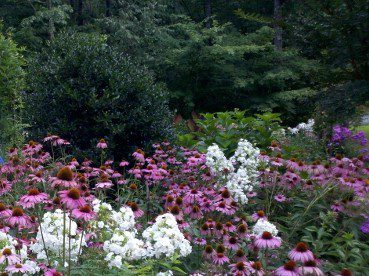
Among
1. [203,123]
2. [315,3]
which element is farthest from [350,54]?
[203,123]

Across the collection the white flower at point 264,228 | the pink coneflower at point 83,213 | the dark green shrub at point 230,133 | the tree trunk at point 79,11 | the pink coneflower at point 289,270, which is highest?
the tree trunk at point 79,11

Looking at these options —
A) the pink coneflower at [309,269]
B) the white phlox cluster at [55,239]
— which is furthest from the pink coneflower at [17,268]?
the pink coneflower at [309,269]

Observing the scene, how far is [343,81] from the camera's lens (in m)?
6.50

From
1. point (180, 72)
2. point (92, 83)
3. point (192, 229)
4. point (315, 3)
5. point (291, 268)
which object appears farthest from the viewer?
point (180, 72)

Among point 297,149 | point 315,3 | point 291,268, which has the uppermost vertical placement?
point 315,3

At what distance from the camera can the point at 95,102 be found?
5223 millimetres

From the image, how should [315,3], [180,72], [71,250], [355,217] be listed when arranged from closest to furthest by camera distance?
[71,250]
[355,217]
[315,3]
[180,72]

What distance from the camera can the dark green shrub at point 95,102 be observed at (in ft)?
17.4

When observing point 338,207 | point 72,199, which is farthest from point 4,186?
point 338,207

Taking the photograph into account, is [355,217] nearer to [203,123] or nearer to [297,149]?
[297,149]

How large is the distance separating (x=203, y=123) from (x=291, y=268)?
4295 mm

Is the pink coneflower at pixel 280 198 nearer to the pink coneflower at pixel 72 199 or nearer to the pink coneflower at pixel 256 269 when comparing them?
the pink coneflower at pixel 256 269

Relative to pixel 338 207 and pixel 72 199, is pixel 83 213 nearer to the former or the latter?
pixel 72 199

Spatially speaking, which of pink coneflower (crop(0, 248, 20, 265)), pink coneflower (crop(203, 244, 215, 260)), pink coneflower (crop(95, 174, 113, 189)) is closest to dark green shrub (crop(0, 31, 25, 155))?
pink coneflower (crop(95, 174, 113, 189))
